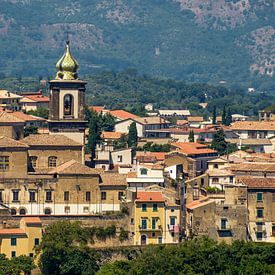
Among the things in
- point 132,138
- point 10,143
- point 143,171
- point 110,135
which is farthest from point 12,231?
point 110,135

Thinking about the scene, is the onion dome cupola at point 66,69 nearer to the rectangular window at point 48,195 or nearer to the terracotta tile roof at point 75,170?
the terracotta tile roof at point 75,170

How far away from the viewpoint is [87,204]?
257 feet

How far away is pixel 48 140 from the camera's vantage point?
81750mm

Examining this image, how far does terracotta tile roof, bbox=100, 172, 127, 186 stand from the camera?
79.0m

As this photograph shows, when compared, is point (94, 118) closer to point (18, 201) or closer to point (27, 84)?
point (18, 201)

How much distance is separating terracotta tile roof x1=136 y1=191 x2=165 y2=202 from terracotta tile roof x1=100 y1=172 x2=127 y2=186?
160 centimetres

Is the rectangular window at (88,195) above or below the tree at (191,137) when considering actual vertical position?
below

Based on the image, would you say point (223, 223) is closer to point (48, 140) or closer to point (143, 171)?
point (143, 171)

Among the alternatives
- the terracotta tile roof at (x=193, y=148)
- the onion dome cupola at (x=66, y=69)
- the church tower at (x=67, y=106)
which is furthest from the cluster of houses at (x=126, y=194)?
the terracotta tile roof at (x=193, y=148)

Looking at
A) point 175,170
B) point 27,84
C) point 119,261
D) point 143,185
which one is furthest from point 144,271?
point 27,84

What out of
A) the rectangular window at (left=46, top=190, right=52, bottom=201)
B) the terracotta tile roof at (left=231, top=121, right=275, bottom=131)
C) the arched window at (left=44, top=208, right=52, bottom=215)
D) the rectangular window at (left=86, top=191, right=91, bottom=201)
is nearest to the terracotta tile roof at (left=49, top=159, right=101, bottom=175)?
the rectangular window at (left=86, top=191, right=91, bottom=201)

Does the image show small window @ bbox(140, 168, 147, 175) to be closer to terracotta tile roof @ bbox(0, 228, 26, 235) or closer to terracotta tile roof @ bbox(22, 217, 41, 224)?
terracotta tile roof @ bbox(22, 217, 41, 224)

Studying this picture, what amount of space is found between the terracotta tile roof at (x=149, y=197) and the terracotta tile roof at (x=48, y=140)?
5.89 meters

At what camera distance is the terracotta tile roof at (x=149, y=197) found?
77062 millimetres
